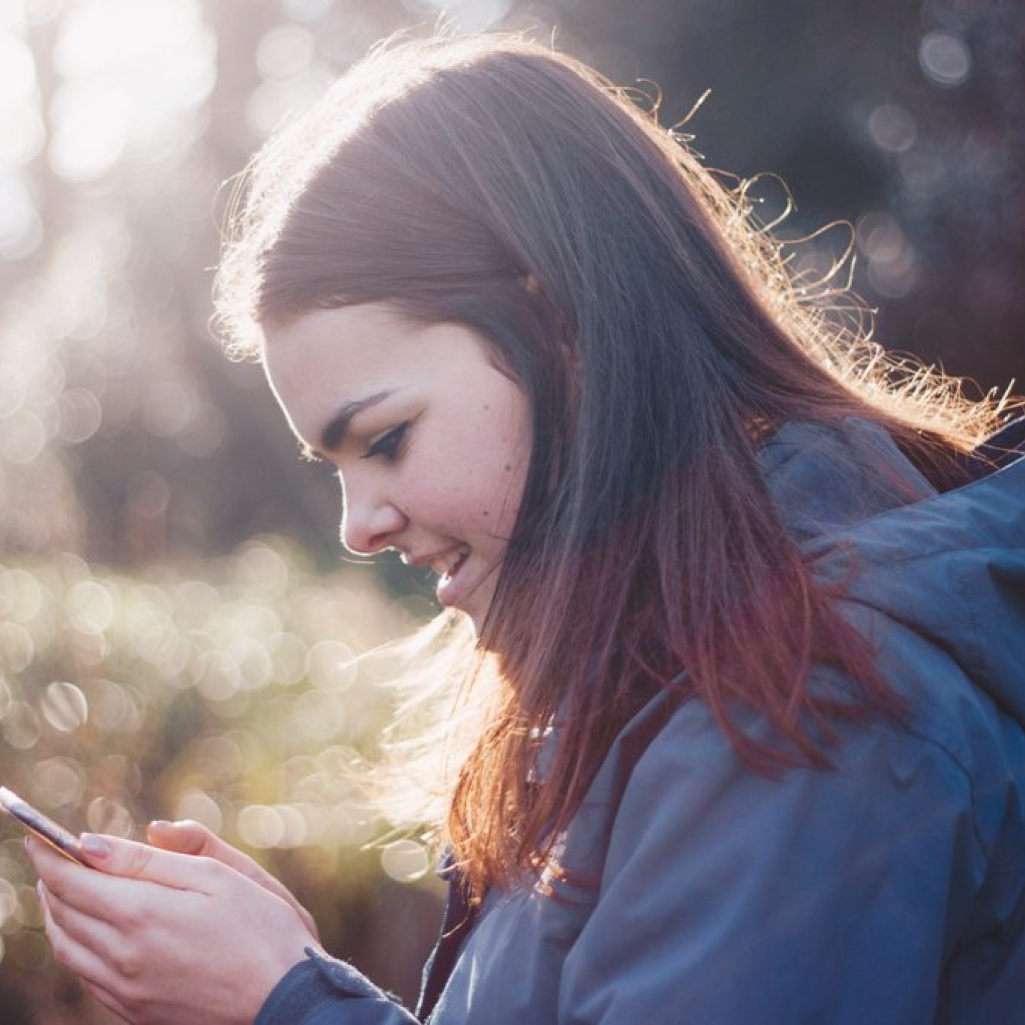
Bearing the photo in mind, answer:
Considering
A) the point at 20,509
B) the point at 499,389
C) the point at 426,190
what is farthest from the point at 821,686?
the point at 20,509

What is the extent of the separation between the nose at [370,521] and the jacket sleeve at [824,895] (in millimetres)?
774

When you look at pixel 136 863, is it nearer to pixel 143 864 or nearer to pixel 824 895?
pixel 143 864

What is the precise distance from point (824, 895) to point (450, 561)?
0.89 meters

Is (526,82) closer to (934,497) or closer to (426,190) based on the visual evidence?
(426,190)

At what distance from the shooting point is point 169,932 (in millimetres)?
1736

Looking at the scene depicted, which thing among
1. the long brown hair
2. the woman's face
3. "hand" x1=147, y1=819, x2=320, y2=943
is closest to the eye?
the woman's face

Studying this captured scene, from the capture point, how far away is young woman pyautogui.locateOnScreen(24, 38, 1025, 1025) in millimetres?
1309

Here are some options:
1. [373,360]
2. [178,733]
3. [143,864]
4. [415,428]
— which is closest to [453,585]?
[415,428]

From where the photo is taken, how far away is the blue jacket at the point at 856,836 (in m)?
1.28

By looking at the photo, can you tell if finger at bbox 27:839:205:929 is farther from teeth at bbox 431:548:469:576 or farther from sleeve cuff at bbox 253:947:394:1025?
teeth at bbox 431:548:469:576

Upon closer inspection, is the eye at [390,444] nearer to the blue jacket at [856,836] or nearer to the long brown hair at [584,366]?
the long brown hair at [584,366]

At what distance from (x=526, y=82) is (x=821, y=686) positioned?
45.1 inches

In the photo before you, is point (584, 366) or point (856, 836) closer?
point (856, 836)

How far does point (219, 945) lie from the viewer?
1723mm
